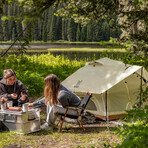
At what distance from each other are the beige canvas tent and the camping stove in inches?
60.2

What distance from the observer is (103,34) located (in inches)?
2719

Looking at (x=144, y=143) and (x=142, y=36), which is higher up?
(x=142, y=36)

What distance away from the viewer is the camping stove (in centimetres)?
487

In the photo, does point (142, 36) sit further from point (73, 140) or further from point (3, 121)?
point (3, 121)

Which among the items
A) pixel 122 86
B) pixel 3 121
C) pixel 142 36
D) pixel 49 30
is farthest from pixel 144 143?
pixel 49 30

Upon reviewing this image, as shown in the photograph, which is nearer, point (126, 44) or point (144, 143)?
A: point (144, 143)

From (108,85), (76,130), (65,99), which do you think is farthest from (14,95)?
(108,85)

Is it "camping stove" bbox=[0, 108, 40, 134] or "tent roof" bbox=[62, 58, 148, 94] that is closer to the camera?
"camping stove" bbox=[0, 108, 40, 134]

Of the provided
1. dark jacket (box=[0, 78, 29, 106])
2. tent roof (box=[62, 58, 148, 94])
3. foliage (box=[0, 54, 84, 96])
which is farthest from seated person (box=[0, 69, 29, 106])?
tent roof (box=[62, 58, 148, 94])

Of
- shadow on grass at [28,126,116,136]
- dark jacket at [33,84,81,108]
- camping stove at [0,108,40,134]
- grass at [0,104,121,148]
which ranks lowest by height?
shadow on grass at [28,126,116,136]

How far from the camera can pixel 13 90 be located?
5.63 meters

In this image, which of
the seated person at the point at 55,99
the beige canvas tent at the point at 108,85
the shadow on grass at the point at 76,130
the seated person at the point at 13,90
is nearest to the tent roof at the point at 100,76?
the beige canvas tent at the point at 108,85

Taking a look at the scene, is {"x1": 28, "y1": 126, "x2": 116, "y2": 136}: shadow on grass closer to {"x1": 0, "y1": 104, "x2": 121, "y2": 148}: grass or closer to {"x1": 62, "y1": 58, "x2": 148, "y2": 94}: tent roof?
{"x1": 0, "y1": 104, "x2": 121, "y2": 148}: grass

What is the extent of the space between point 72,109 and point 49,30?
69.6 m
